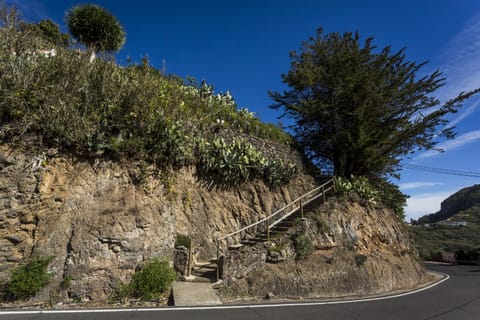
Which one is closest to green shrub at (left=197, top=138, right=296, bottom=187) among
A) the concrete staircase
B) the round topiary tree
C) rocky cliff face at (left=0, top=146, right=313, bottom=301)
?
the concrete staircase

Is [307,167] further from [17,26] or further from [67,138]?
[17,26]

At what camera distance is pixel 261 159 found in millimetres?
11836

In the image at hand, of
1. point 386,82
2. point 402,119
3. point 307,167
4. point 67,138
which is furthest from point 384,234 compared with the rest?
point 67,138

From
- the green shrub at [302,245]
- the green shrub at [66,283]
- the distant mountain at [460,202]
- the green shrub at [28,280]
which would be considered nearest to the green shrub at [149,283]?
the green shrub at [66,283]

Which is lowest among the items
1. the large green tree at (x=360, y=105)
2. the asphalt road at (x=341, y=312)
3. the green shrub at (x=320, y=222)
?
the asphalt road at (x=341, y=312)

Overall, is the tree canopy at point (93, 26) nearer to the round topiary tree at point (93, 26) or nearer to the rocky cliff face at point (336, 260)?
the round topiary tree at point (93, 26)

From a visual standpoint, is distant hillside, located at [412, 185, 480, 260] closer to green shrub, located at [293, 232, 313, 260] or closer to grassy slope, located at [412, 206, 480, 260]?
grassy slope, located at [412, 206, 480, 260]

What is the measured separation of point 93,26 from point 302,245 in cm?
1460

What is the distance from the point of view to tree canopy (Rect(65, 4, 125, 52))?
11906 mm

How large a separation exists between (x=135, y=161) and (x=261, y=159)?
5953 millimetres

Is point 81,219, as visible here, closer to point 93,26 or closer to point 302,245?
point 302,245

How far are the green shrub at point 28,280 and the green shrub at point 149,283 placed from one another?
6.08 feet

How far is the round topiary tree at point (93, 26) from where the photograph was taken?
39.1 feet

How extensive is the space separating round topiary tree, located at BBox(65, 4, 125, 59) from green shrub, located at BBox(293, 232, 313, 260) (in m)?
12.9
